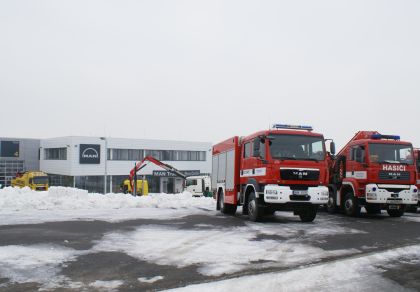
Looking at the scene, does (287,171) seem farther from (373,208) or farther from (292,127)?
(373,208)

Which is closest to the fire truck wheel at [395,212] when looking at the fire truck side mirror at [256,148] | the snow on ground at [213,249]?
the fire truck side mirror at [256,148]

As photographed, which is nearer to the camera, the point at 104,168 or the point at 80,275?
the point at 80,275

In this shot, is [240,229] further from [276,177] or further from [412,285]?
[412,285]

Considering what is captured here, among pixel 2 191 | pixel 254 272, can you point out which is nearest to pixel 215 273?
pixel 254 272

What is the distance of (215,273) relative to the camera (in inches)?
267

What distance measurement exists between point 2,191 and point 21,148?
51913mm

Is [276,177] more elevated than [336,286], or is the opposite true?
[276,177]

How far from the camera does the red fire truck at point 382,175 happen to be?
637 inches

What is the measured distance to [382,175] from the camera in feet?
53.1

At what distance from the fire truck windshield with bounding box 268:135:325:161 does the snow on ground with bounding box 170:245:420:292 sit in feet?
21.0

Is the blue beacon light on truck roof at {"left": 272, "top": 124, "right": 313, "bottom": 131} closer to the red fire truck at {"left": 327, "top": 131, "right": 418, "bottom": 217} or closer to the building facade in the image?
the red fire truck at {"left": 327, "top": 131, "right": 418, "bottom": 217}

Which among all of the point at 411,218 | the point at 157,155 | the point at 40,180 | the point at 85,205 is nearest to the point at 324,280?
the point at 411,218

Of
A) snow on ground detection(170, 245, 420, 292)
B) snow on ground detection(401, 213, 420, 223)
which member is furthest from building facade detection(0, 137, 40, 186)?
snow on ground detection(170, 245, 420, 292)

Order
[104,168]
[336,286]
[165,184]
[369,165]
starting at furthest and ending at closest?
[165,184] → [104,168] → [369,165] → [336,286]
